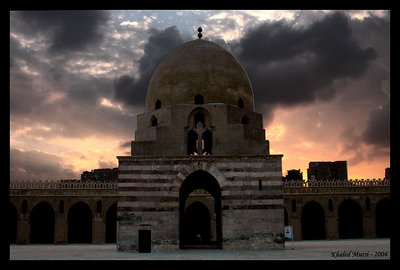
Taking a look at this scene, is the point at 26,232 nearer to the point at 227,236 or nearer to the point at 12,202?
the point at 12,202

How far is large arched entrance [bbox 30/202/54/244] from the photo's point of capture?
3921cm

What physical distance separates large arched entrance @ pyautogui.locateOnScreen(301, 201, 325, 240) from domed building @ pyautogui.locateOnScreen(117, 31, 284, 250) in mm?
19615

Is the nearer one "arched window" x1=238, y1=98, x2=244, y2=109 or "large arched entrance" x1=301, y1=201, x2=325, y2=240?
"arched window" x1=238, y1=98, x2=244, y2=109

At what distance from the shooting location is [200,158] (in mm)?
20797

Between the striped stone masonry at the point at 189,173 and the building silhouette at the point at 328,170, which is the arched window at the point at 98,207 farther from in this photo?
the building silhouette at the point at 328,170

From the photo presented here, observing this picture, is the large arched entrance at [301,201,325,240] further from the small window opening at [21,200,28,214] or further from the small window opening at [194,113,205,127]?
the small window opening at [21,200,28,214]

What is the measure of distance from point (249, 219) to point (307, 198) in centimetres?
1908

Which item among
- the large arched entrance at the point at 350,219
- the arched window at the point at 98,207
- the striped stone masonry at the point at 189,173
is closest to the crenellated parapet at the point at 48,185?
the arched window at the point at 98,207

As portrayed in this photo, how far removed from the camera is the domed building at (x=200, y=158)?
2017 cm

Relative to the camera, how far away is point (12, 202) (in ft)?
A: 123

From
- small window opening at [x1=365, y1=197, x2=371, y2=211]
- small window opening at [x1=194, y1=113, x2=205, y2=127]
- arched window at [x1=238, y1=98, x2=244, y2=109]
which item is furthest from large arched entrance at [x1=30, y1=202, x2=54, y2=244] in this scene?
small window opening at [x1=365, y1=197, x2=371, y2=211]

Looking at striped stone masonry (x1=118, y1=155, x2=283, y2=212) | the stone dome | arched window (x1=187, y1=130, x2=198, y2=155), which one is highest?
the stone dome

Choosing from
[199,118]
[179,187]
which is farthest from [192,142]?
[179,187]
